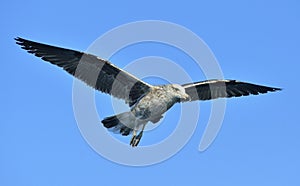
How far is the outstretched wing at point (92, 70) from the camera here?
24672mm

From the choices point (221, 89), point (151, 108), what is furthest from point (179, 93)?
point (221, 89)

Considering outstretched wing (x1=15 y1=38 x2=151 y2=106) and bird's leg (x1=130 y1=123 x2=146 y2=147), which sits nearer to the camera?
bird's leg (x1=130 y1=123 x2=146 y2=147)

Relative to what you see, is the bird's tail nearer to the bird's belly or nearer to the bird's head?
the bird's belly

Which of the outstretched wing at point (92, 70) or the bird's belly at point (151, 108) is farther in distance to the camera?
the outstretched wing at point (92, 70)

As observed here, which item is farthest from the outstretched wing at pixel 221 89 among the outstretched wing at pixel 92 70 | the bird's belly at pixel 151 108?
the outstretched wing at pixel 92 70

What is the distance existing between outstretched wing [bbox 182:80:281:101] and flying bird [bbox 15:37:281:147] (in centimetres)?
78

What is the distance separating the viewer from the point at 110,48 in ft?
82.1

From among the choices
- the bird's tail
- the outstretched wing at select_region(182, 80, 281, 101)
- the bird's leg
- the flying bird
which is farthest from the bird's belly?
the outstretched wing at select_region(182, 80, 281, 101)

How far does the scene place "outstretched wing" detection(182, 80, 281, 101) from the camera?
26.1 meters

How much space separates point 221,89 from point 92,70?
4.92 meters

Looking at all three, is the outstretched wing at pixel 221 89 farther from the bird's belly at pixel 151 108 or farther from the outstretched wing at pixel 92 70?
the outstretched wing at pixel 92 70

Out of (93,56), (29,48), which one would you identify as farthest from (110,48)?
(29,48)

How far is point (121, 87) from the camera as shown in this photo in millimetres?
25297

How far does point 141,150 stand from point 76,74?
3506 mm
